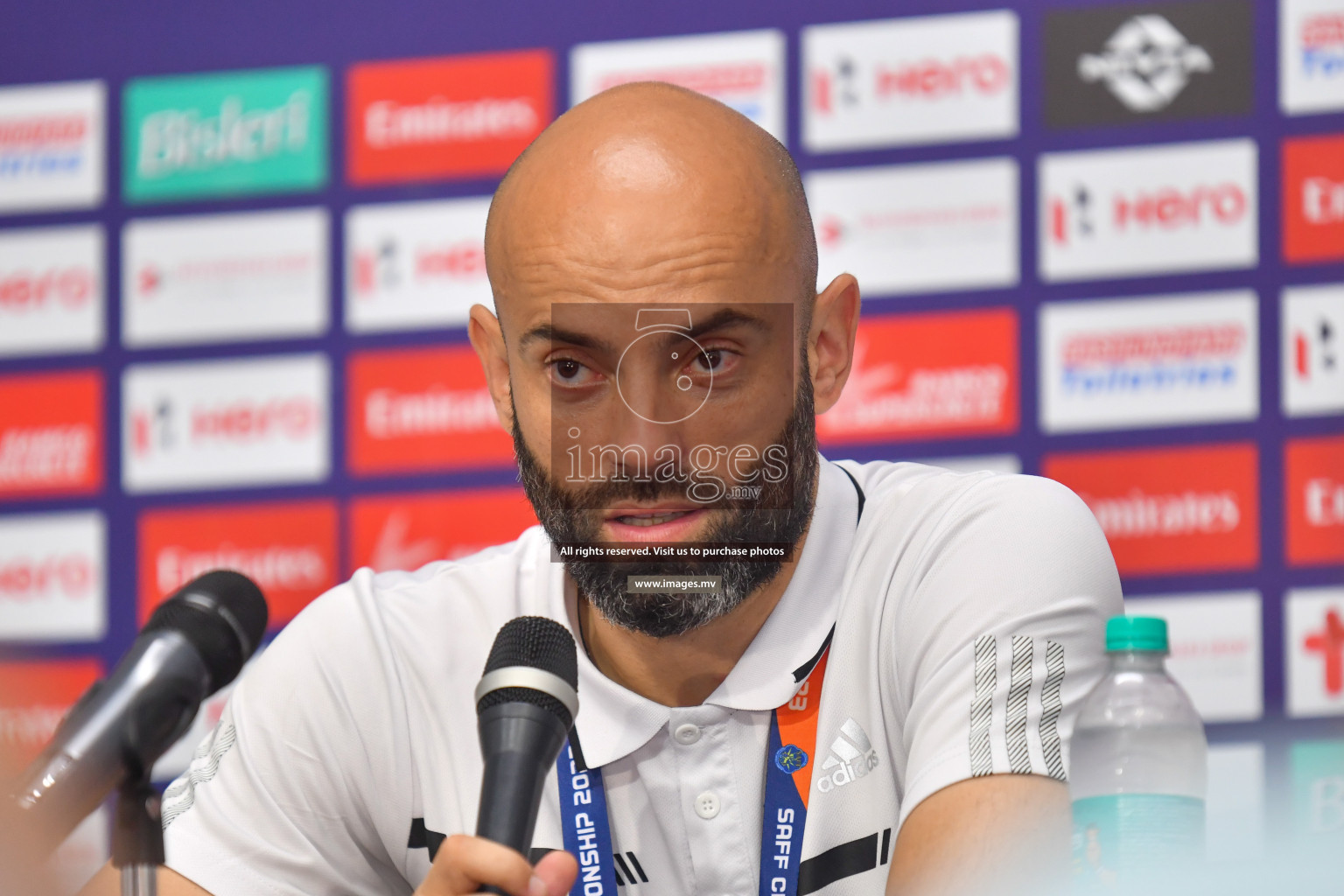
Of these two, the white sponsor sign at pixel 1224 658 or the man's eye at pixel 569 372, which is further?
the white sponsor sign at pixel 1224 658

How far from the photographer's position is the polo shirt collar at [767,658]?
3.82 feet

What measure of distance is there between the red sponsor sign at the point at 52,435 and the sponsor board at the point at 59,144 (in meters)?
0.41

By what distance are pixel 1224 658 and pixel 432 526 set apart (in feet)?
5.27

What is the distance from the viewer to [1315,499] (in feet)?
8.29

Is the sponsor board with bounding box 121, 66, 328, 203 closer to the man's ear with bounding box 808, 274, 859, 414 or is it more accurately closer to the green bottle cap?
the man's ear with bounding box 808, 274, 859, 414

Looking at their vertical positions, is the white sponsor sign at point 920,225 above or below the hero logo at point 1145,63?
below

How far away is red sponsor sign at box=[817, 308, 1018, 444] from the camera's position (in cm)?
260

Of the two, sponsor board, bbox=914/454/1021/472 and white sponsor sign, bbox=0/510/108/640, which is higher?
sponsor board, bbox=914/454/1021/472

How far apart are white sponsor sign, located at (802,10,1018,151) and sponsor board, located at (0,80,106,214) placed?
5.17 ft

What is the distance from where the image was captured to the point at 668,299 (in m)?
1.11

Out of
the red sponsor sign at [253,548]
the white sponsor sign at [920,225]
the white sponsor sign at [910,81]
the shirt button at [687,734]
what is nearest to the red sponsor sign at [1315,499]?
the white sponsor sign at [920,225]

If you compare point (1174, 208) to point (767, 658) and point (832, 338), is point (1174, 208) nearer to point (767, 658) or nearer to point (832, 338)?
point (832, 338)

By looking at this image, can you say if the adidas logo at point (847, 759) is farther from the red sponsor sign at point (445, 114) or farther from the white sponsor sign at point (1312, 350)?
the red sponsor sign at point (445, 114)

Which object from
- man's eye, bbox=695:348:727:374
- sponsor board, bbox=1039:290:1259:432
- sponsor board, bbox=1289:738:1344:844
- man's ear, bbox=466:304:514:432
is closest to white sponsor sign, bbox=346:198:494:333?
sponsor board, bbox=1039:290:1259:432
